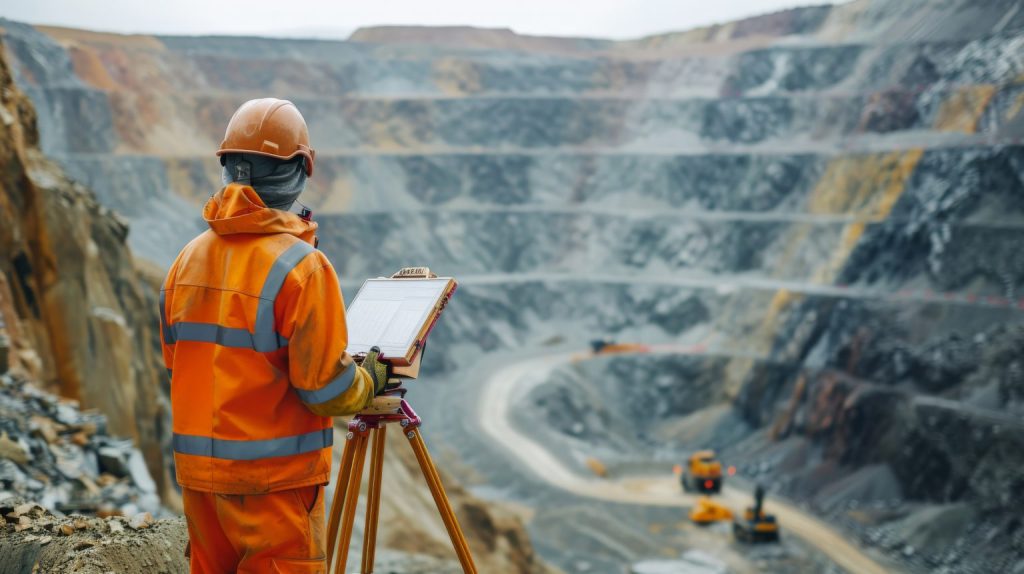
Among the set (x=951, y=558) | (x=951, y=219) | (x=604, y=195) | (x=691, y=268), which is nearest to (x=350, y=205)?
(x=604, y=195)

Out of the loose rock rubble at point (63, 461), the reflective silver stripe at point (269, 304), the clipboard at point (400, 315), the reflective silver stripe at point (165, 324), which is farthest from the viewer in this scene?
the loose rock rubble at point (63, 461)

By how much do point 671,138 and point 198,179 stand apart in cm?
2583

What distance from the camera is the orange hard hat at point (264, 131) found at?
411cm

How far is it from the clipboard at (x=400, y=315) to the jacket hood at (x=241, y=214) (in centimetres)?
62

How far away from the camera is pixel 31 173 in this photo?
40.8ft

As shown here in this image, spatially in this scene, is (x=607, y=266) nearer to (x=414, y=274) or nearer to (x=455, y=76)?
(x=455, y=76)

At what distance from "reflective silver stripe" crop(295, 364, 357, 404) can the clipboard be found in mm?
398

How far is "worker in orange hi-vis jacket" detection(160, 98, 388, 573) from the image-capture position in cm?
397

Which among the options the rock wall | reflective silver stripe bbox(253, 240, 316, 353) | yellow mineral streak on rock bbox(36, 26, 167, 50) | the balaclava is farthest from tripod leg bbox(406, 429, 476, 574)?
yellow mineral streak on rock bbox(36, 26, 167, 50)

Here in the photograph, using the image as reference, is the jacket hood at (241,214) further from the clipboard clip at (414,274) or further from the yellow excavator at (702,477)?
the yellow excavator at (702,477)

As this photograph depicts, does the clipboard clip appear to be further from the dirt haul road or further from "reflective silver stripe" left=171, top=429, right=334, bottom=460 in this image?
the dirt haul road

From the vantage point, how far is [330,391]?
3969mm

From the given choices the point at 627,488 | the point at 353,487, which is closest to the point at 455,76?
the point at 627,488

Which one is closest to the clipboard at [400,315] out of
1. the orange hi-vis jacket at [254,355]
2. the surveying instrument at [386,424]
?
the surveying instrument at [386,424]
